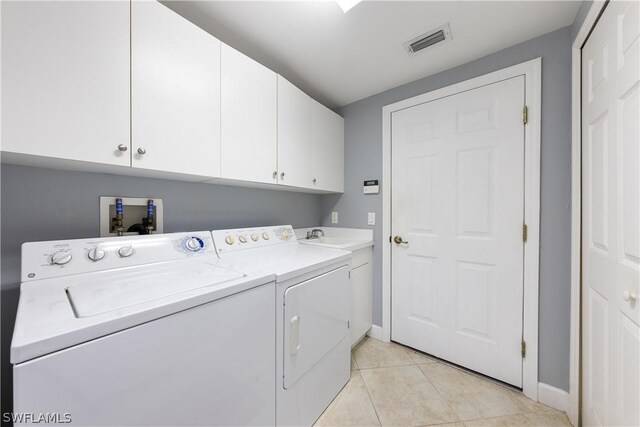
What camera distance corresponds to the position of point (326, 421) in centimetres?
135

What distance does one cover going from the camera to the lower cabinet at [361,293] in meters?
1.94

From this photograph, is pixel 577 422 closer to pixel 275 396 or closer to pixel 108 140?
pixel 275 396

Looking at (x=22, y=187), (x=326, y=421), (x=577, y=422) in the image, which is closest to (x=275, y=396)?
(x=326, y=421)

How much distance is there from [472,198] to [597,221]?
647mm

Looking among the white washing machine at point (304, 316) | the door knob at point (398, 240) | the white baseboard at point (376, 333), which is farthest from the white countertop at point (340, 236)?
the white baseboard at point (376, 333)

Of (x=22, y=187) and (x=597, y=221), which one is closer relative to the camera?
(x=22, y=187)

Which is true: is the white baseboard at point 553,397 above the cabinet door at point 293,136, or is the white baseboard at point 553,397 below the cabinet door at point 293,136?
below

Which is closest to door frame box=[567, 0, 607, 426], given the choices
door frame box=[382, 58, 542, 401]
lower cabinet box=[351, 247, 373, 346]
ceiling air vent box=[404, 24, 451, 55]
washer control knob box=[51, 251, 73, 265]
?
door frame box=[382, 58, 542, 401]

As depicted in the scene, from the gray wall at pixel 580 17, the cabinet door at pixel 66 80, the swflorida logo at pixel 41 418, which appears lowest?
the swflorida logo at pixel 41 418

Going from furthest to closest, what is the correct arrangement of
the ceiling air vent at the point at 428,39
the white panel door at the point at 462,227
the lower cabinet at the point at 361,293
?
1. the lower cabinet at the point at 361,293
2. the white panel door at the point at 462,227
3. the ceiling air vent at the point at 428,39

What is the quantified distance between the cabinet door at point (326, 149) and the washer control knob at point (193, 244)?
101 centimetres

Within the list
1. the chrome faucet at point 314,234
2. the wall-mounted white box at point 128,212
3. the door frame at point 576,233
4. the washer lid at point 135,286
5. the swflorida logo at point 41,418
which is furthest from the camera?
the chrome faucet at point 314,234

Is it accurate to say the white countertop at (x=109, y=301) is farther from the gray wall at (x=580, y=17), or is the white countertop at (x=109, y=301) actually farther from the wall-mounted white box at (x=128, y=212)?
the gray wall at (x=580, y=17)

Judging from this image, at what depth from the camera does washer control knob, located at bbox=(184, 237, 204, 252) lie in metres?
1.29
